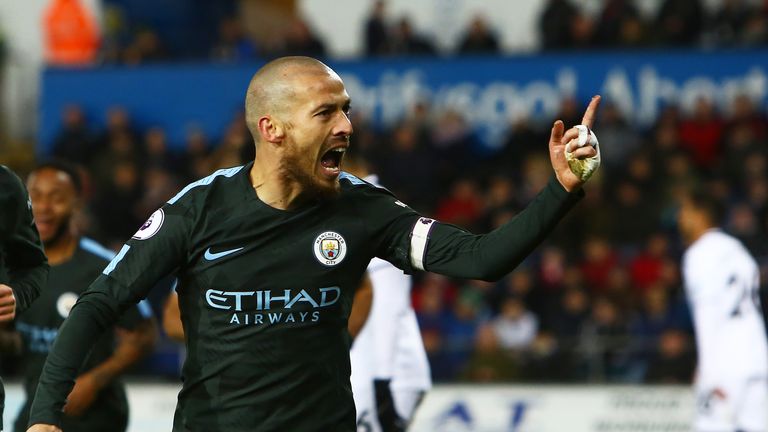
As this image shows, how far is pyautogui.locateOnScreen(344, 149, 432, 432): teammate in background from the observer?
676 cm

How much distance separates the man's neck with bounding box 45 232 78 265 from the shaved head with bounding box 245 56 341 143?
2.37 m

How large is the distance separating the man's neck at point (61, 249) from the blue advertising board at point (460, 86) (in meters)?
9.71

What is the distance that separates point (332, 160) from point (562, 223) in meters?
9.84

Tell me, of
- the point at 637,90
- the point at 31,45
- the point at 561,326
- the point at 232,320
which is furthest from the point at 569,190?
the point at 31,45

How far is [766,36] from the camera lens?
51.7 feet

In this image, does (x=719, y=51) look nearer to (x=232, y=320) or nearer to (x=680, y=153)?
(x=680, y=153)

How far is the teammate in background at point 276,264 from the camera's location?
4.40 m

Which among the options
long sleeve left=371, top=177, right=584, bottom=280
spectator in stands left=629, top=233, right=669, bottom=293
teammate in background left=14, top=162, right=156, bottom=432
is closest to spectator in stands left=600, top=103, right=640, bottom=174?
spectator in stands left=629, top=233, right=669, bottom=293

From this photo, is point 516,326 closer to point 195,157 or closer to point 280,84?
point 195,157

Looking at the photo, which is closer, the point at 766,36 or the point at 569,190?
the point at 569,190

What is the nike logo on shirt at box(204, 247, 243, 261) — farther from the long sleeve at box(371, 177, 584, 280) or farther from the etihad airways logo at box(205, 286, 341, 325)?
the long sleeve at box(371, 177, 584, 280)

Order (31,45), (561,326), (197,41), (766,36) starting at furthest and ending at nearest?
1. (197,41)
2. (31,45)
3. (766,36)
4. (561,326)

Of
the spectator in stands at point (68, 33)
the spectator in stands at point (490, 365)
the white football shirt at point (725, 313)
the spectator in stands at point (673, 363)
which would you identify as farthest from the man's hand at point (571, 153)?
the spectator in stands at point (68, 33)

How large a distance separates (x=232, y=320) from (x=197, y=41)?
16669 mm
